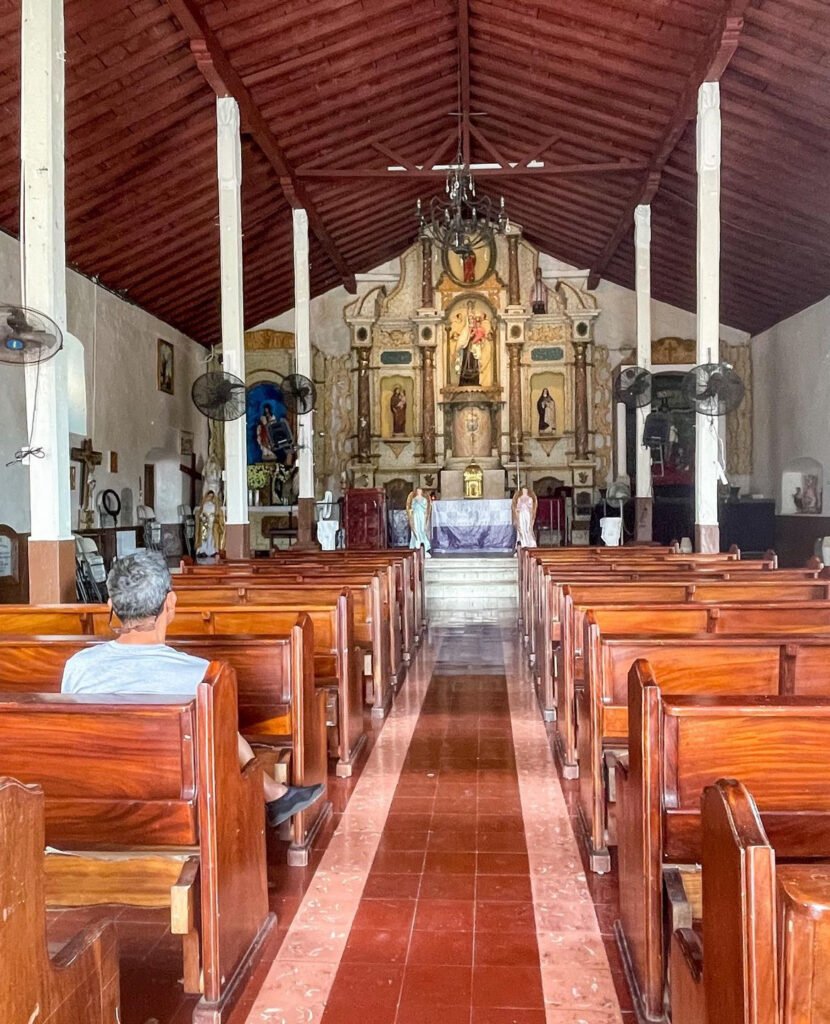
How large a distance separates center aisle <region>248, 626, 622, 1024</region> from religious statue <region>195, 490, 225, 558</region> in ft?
32.6

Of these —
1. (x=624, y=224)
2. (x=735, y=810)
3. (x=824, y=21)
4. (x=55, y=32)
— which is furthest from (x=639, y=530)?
(x=735, y=810)

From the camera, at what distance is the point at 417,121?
12.9 metres

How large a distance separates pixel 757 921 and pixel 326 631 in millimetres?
3544

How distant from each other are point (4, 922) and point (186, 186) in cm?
1156

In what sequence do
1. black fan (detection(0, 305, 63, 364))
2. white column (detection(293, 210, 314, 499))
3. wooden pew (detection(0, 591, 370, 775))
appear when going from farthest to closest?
white column (detection(293, 210, 314, 499)), black fan (detection(0, 305, 63, 364)), wooden pew (detection(0, 591, 370, 775))

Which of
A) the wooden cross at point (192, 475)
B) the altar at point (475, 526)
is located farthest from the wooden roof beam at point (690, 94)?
the wooden cross at point (192, 475)

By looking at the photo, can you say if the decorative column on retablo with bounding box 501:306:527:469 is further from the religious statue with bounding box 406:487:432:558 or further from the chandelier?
the chandelier

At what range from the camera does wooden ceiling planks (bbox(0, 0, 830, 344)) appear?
Result: 28.9 ft

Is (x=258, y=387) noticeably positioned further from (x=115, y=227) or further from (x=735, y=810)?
(x=735, y=810)

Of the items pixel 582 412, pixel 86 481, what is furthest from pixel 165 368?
pixel 582 412

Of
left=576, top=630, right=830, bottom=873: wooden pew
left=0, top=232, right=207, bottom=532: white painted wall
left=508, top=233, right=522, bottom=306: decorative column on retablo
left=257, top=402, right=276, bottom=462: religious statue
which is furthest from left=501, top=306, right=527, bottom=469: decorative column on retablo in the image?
left=576, top=630, right=830, bottom=873: wooden pew

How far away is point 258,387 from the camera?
1823 cm

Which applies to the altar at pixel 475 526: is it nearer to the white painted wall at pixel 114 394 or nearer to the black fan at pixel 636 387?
the black fan at pixel 636 387

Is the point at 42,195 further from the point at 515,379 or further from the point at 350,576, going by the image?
the point at 515,379
